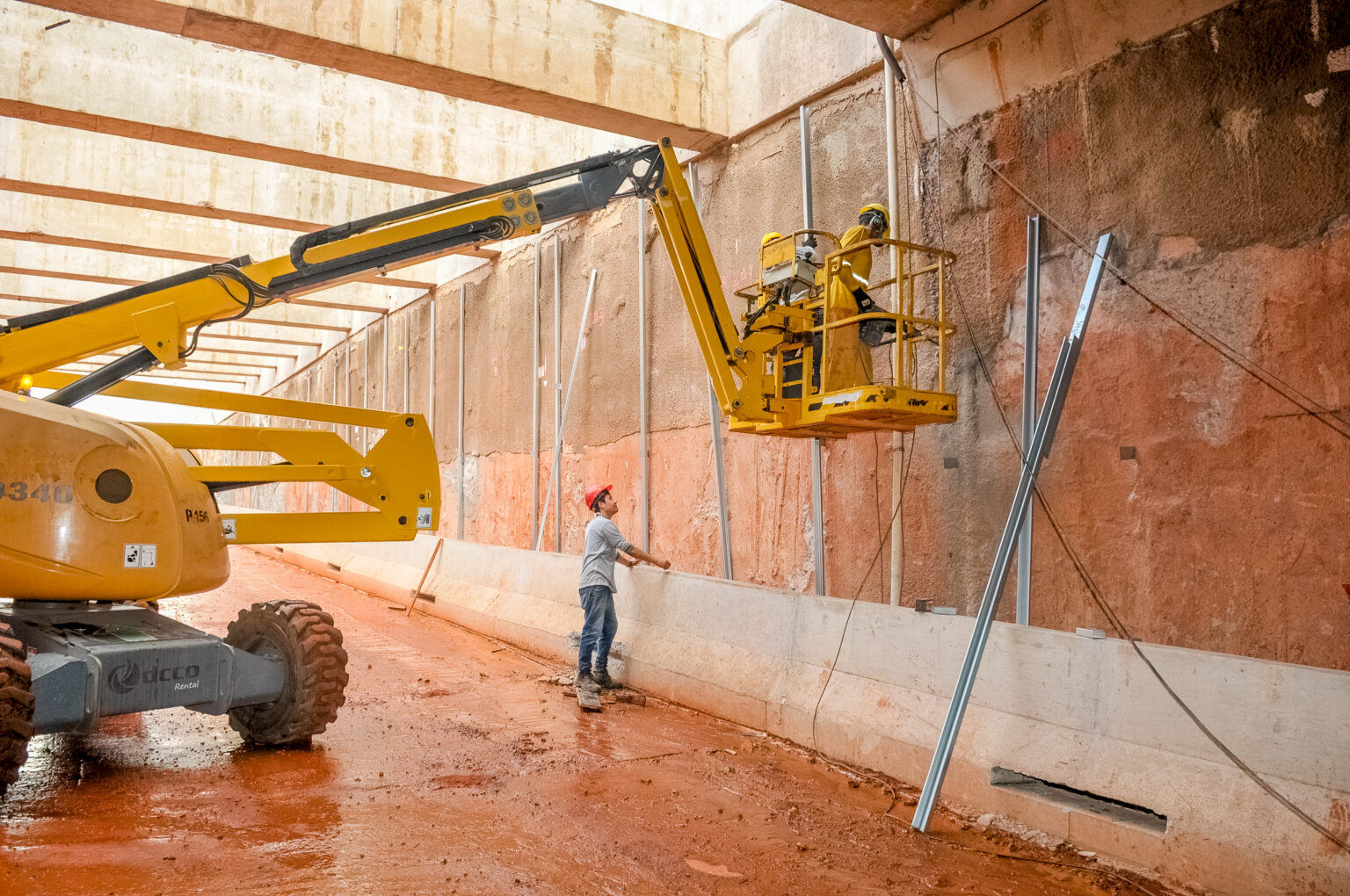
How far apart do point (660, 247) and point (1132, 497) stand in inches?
250

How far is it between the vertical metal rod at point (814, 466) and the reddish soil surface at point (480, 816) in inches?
61.9

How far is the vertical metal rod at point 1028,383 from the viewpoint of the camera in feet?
20.9

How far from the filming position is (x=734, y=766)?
6.61 metres

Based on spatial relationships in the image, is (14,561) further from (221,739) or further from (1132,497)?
(1132,497)

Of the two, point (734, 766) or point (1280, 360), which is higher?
point (1280, 360)

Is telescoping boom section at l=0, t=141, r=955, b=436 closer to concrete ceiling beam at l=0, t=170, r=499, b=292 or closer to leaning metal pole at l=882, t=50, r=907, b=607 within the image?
leaning metal pole at l=882, t=50, r=907, b=607

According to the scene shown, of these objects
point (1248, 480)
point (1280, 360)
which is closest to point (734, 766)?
point (1248, 480)

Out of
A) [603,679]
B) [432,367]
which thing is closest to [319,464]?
[603,679]

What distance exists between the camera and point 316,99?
1060 centimetres

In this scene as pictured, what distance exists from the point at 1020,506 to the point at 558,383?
799 centimetres

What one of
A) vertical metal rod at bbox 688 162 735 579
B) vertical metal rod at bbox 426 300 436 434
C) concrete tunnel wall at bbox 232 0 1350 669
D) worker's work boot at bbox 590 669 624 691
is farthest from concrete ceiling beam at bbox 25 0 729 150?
vertical metal rod at bbox 426 300 436 434

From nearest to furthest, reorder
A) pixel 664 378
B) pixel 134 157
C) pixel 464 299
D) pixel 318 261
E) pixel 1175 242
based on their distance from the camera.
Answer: pixel 1175 242
pixel 318 261
pixel 664 378
pixel 134 157
pixel 464 299

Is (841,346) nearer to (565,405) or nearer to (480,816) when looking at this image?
(480,816)

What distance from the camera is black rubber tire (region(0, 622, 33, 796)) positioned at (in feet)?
16.9
